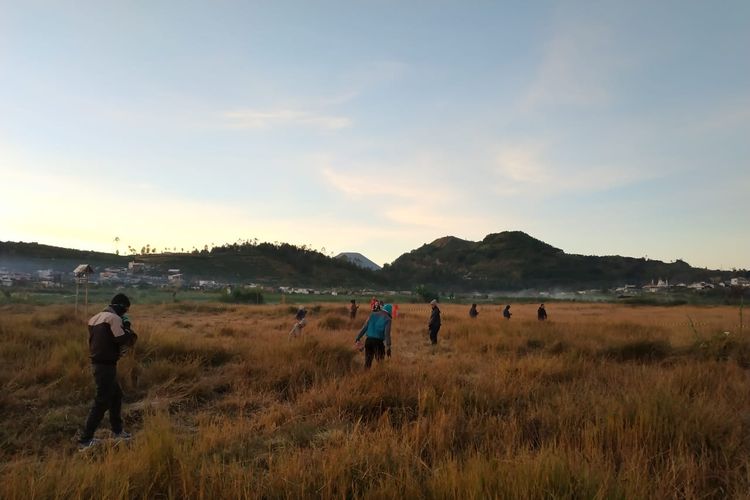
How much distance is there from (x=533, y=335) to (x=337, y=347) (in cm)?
868

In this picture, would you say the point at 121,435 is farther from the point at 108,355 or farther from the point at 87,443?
the point at 108,355

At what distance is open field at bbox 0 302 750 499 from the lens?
3.38 metres

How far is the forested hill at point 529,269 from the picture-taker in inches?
5842

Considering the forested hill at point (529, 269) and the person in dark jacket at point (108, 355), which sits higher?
the forested hill at point (529, 269)

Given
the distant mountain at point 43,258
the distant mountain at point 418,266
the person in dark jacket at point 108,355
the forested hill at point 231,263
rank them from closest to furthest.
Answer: the person in dark jacket at point 108,355 → the distant mountain at point 43,258 → the forested hill at point 231,263 → the distant mountain at point 418,266

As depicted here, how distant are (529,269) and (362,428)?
163 meters

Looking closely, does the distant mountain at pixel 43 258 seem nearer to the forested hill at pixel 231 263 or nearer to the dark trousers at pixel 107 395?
the forested hill at pixel 231 263

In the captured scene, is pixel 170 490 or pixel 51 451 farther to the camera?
pixel 51 451

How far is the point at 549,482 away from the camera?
3182 millimetres

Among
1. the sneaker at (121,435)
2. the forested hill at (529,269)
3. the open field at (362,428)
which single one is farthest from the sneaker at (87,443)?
the forested hill at (529,269)

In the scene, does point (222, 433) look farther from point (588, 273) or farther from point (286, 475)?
point (588, 273)

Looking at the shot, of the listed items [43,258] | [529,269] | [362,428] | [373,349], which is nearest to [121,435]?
[362,428]

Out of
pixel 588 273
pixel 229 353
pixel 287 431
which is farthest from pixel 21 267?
pixel 588 273

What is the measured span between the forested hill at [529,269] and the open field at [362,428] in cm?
14281
